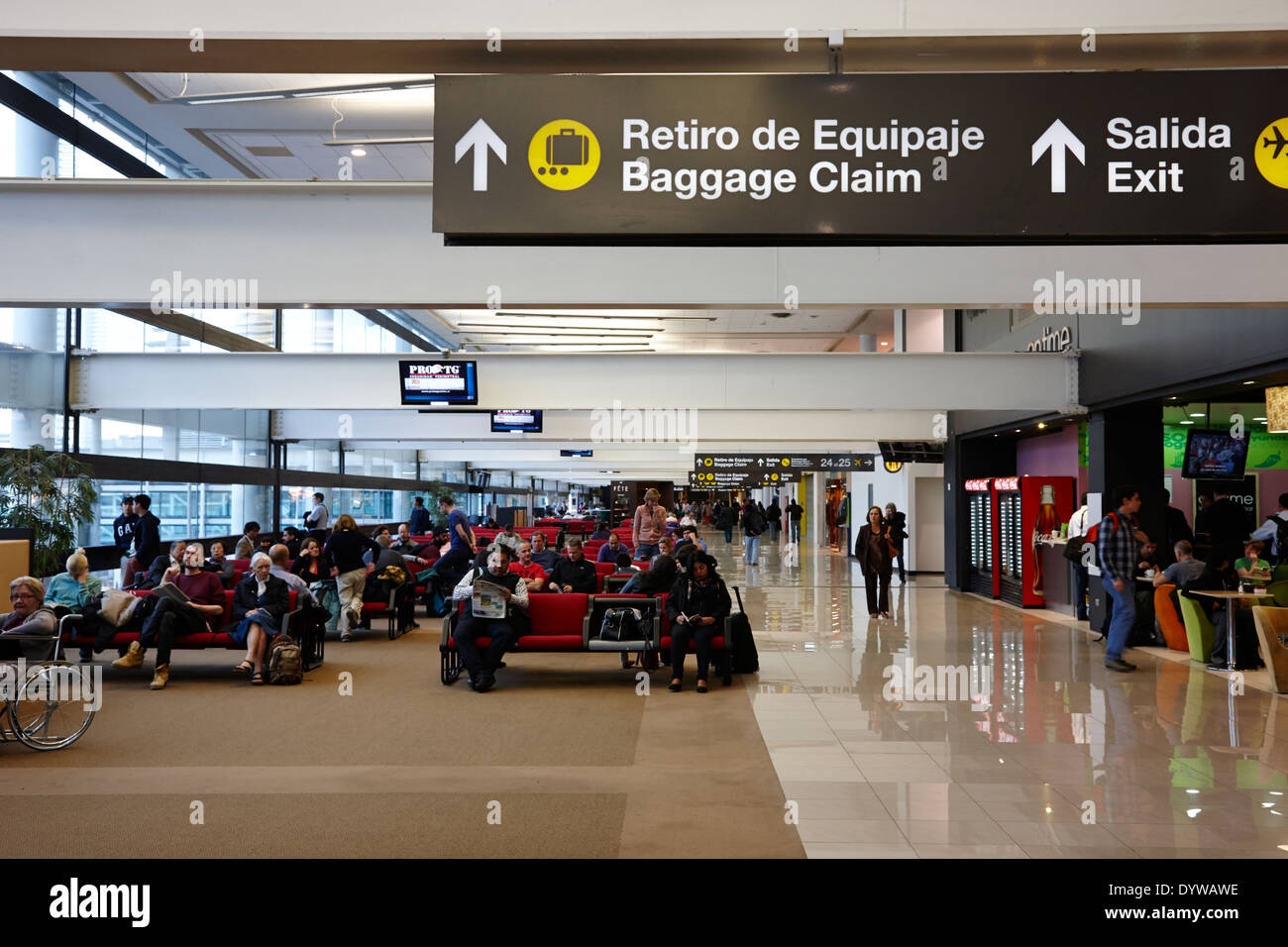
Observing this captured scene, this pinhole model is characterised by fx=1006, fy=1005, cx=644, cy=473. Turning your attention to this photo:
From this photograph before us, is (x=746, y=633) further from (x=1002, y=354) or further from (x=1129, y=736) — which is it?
(x=1002, y=354)

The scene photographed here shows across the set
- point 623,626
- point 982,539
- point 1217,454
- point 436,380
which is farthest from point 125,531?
point 1217,454

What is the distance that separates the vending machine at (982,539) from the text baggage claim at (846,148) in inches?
571

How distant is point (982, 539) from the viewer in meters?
18.6

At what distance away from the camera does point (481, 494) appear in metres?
44.6

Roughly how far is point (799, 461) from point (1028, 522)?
10.2 m

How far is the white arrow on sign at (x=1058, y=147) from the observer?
11.0 feet

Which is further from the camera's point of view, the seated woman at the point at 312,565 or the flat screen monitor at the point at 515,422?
the flat screen monitor at the point at 515,422

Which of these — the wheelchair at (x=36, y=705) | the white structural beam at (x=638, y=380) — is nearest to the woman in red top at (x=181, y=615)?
the wheelchair at (x=36, y=705)

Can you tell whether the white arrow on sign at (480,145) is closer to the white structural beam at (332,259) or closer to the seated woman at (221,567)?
the white structural beam at (332,259)

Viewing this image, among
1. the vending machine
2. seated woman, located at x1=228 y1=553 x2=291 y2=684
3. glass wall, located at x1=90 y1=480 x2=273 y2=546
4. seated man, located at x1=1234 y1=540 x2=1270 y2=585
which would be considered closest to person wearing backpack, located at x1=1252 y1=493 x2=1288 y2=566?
seated man, located at x1=1234 y1=540 x2=1270 y2=585

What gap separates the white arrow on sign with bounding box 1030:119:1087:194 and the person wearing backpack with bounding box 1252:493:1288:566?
10.6 meters

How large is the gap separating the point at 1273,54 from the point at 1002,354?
9982 millimetres

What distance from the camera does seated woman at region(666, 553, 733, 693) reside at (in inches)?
361
